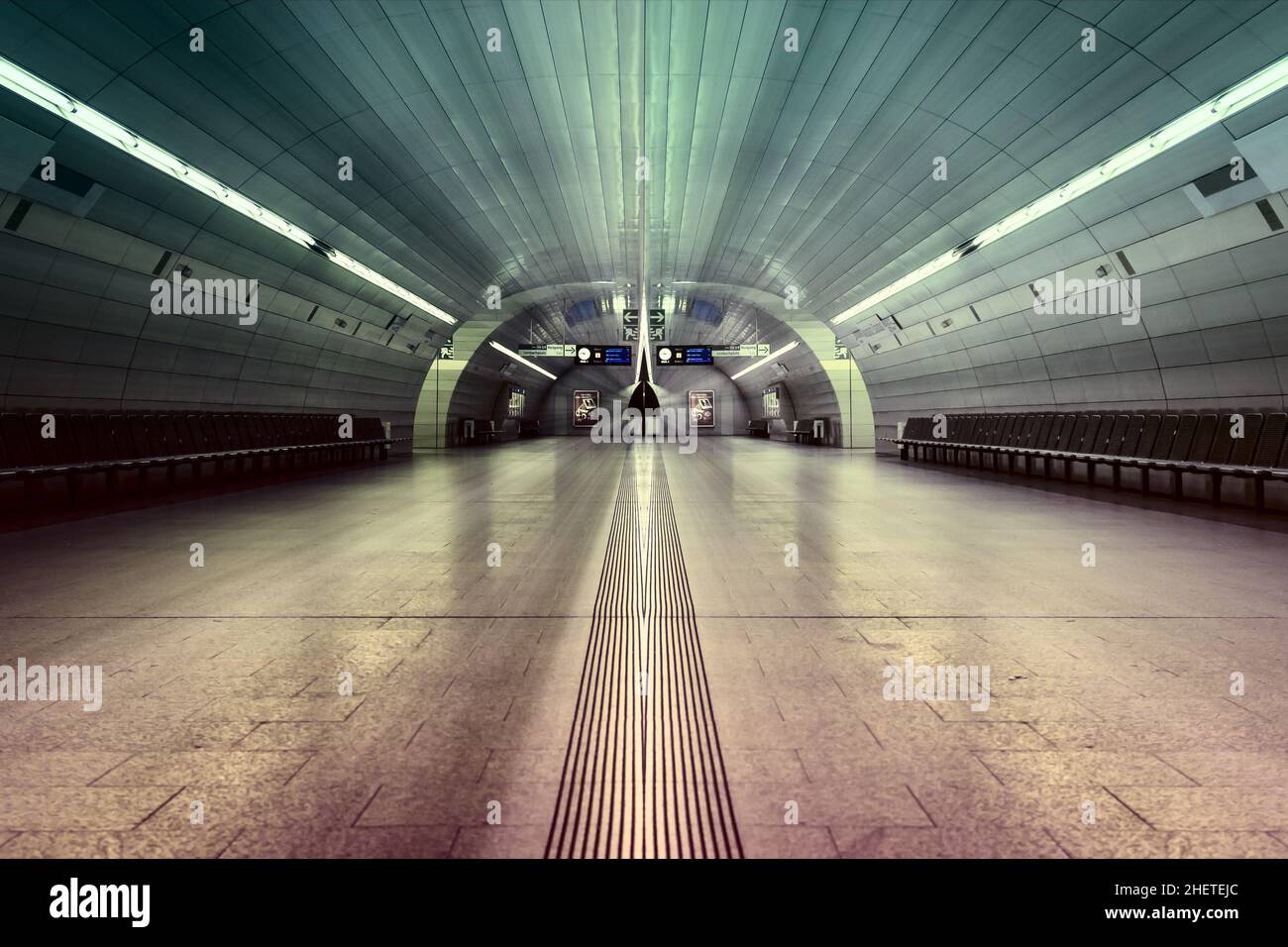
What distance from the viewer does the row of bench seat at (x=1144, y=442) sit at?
364 inches

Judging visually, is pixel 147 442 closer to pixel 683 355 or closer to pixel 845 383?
pixel 683 355

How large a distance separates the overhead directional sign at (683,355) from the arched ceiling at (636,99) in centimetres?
1686

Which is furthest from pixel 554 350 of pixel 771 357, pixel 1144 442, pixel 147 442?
pixel 1144 442

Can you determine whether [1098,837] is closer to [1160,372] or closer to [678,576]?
[678,576]

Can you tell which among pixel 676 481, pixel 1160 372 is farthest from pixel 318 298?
pixel 1160 372

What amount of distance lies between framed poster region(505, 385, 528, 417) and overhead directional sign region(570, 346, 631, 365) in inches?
429

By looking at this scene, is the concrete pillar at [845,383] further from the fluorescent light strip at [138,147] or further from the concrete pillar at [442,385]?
the fluorescent light strip at [138,147]

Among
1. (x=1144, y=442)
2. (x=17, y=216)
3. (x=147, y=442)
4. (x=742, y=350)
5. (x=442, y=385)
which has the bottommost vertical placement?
(x=147, y=442)

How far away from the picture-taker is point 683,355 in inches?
1336

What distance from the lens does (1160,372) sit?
12.4m

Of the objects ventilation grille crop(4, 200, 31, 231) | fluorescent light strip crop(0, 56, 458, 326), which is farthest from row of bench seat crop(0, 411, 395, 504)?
fluorescent light strip crop(0, 56, 458, 326)

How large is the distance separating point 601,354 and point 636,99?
22937 millimetres

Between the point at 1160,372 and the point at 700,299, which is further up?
the point at 700,299
